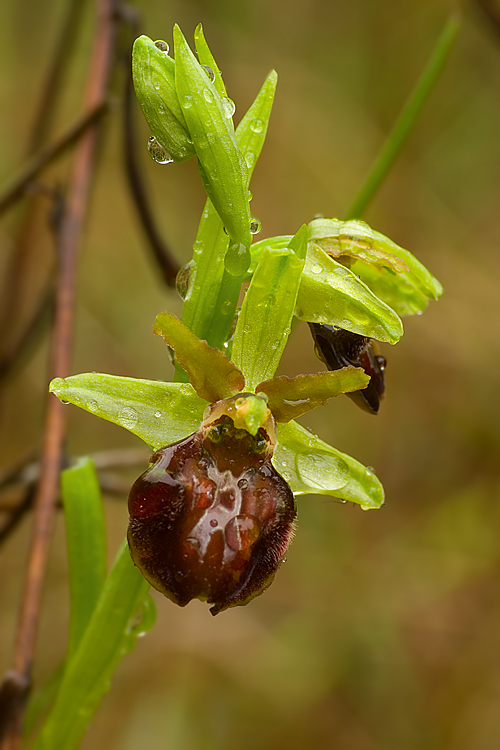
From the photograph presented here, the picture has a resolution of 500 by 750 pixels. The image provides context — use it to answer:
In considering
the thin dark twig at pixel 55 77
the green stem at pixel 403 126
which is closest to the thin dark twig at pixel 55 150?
the thin dark twig at pixel 55 77

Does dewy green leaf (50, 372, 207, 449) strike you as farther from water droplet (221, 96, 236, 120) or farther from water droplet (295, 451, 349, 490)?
water droplet (221, 96, 236, 120)

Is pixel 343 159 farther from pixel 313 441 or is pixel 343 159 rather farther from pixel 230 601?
pixel 230 601

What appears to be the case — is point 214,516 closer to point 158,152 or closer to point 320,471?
point 320,471

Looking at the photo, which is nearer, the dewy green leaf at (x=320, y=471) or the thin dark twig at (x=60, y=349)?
the dewy green leaf at (x=320, y=471)

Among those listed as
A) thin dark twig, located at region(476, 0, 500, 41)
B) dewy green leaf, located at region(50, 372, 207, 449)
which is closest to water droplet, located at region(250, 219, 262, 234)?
dewy green leaf, located at region(50, 372, 207, 449)

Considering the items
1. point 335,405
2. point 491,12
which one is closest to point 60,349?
point 491,12

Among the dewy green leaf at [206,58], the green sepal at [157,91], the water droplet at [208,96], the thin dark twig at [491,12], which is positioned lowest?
the green sepal at [157,91]

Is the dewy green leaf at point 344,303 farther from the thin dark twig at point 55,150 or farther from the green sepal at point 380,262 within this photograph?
the thin dark twig at point 55,150
